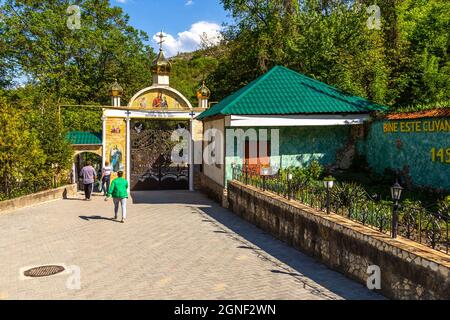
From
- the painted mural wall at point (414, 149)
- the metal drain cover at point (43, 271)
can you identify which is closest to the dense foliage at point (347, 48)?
the painted mural wall at point (414, 149)

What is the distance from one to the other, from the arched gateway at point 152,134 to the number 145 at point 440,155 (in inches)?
464

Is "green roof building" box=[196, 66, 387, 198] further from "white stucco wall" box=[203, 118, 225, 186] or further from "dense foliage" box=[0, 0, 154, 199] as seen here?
"dense foliage" box=[0, 0, 154, 199]

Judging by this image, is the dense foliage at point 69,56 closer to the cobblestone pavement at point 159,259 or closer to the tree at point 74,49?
the tree at point 74,49

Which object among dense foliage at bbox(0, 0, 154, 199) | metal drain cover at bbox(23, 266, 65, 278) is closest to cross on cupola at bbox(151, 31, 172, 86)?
dense foliage at bbox(0, 0, 154, 199)

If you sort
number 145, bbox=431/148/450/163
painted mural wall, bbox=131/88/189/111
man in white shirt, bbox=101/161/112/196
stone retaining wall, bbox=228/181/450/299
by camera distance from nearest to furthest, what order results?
stone retaining wall, bbox=228/181/450/299
number 145, bbox=431/148/450/163
man in white shirt, bbox=101/161/112/196
painted mural wall, bbox=131/88/189/111

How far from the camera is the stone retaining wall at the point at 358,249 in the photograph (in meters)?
5.87

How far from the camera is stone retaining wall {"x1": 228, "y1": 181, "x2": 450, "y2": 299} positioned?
587cm

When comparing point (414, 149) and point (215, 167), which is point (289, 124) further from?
point (414, 149)

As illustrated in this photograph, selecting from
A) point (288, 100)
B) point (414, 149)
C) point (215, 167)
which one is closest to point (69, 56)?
point (215, 167)

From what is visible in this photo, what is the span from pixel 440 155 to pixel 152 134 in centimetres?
1372

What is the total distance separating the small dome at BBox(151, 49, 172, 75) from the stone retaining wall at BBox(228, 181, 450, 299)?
11.8 metres

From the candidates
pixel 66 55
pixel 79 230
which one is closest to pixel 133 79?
pixel 66 55

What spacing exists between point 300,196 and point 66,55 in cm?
2709

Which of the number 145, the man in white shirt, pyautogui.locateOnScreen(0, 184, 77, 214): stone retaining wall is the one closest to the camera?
the number 145
